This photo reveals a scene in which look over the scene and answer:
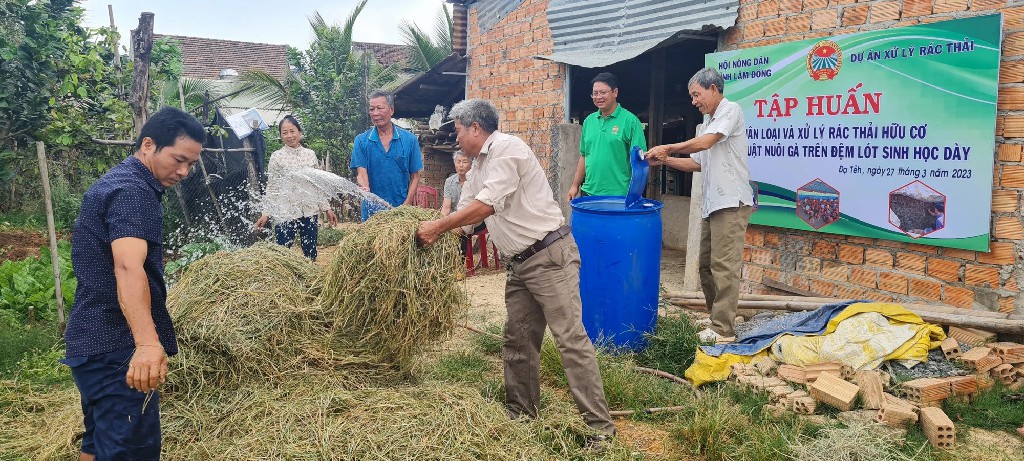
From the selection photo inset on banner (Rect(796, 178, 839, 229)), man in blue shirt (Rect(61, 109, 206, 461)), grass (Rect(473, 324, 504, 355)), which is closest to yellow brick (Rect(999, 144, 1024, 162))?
photo inset on banner (Rect(796, 178, 839, 229))

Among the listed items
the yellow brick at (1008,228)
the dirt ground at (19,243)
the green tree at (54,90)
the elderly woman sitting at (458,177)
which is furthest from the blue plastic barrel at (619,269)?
the dirt ground at (19,243)

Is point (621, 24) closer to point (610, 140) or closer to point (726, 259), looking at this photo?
point (610, 140)

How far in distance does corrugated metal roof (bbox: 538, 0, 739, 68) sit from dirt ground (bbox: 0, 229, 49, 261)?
230 inches

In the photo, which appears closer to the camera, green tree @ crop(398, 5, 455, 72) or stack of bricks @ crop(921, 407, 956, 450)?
stack of bricks @ crop(921, 407, 956, 450)

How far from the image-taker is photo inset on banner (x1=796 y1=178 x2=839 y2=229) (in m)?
5.52

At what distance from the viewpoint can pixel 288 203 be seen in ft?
19.6

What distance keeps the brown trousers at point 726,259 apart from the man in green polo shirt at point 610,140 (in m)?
1.10

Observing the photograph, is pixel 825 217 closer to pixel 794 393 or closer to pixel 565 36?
pixel 794 393

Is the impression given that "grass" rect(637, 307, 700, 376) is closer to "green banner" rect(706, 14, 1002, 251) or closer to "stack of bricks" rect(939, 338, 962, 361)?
"stack of bricks" rect(939, 338, 962, 361)

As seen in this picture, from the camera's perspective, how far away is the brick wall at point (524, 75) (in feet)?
27.2

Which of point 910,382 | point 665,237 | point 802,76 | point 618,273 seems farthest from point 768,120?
point 665,237

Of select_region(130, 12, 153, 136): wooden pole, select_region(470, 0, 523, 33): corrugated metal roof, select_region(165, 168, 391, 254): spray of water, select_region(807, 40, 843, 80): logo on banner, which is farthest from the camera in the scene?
select_region(470, 0, 523, 33): corrugated metal roof

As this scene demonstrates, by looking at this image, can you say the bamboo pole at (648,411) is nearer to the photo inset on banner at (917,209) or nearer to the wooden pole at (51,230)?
the photo inset on banner at (917,209)

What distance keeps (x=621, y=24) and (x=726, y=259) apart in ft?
11.4
